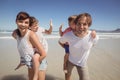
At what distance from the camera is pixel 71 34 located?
316 centimetres

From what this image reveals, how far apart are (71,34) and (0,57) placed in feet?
14.3

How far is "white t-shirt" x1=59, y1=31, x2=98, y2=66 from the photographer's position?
10.2 feet

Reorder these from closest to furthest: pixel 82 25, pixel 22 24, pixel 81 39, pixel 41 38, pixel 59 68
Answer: pixel 22 24
pixel 82 25
pixel 81 39
pixel 41 38
pixel 59 68

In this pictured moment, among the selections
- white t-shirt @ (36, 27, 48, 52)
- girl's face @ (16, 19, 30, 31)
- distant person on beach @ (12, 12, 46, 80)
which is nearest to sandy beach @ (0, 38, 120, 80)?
white t-shirt @ (36, 27, 48, 52)

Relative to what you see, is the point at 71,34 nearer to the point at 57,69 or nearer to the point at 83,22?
the point at 83,22

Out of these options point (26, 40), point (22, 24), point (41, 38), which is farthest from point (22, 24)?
point (41, 38)

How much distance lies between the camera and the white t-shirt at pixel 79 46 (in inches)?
122

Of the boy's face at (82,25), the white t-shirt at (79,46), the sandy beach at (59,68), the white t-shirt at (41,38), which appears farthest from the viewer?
the sandy beach at (59,68)

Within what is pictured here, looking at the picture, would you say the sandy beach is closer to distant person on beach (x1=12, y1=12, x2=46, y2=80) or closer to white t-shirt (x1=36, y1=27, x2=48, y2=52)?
white t-shirt (x1=36, y1=27, x2=48, y2=52)

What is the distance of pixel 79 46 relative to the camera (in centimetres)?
312

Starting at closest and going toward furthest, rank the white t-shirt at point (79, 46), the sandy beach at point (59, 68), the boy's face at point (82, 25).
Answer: the boy's face at point (82, 25)
the white t-shirt at point (79, 46)
the sandy beach at point (59, 68)

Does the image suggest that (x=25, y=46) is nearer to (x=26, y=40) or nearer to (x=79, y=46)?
(x=26, y=40)

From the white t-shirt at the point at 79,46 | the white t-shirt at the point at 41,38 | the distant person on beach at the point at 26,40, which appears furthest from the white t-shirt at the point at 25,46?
the white t-shirt at the point at 41,38

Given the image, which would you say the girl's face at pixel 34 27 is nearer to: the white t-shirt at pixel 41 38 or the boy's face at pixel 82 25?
the white t-shirt at pixel 41 38
